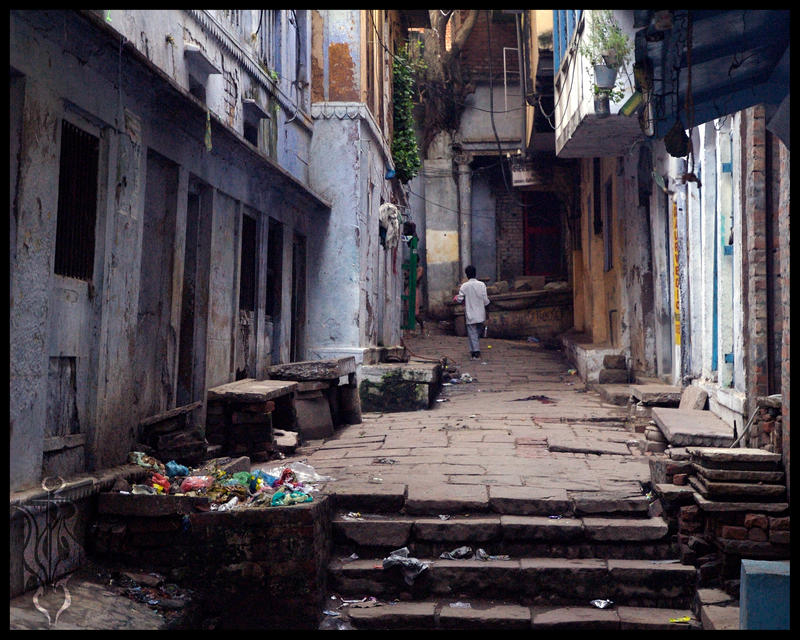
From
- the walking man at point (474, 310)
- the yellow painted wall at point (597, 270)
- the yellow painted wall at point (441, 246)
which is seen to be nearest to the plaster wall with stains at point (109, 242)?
the yellow painted wall at point (597, 270)

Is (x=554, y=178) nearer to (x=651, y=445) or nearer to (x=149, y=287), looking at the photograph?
(x=651, y=445)

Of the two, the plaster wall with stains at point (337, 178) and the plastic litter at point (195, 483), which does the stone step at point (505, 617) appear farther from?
the plaster wall with stains at point (337, 178)

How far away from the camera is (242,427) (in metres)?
7.59

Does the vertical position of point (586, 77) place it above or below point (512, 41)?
below

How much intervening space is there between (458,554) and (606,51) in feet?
19.8

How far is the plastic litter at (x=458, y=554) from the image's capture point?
5520 millimetres

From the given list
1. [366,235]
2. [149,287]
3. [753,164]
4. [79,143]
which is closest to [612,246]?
[366,235]

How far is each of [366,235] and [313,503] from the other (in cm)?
829

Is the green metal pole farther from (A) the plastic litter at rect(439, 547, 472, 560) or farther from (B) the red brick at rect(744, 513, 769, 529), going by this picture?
(B) the red brick at rect(744, 513, 769, 529)

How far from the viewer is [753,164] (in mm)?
6098

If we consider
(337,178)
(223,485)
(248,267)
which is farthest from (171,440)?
(337,178)

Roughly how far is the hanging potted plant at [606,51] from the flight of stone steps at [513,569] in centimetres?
506

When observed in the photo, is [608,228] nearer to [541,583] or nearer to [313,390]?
[313,390]

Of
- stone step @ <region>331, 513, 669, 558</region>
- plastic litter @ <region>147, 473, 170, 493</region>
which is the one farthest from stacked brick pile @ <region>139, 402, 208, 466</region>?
stone step @ <region>331, 513, 669, 558</region>
